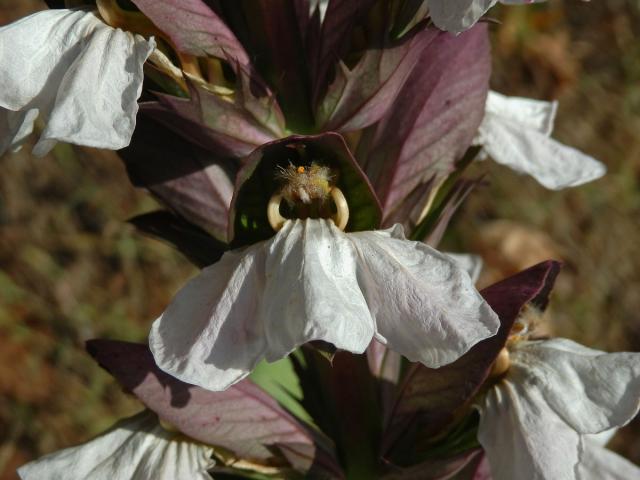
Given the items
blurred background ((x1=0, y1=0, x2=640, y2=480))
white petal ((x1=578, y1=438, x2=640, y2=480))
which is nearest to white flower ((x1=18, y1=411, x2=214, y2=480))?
white petal ((x1=578, y1=438, x2=640, y2=480))

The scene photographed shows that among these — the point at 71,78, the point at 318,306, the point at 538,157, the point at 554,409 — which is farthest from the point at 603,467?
the point at 71,78

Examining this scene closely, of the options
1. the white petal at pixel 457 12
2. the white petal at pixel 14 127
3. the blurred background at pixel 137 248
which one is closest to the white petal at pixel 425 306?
the white petal at pixel 457 12

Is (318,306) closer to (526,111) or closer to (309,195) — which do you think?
(309,195)

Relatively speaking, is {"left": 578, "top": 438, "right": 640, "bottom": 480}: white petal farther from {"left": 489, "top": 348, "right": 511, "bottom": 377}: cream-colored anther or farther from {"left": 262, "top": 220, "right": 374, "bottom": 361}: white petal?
{"left": 262, "top": 220, "right": 374, "bottom": 361}: white petal

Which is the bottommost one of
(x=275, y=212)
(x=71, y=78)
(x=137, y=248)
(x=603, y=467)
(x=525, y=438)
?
(x=137, y=248)

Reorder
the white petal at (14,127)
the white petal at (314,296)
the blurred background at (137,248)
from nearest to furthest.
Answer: the white petal at (314,296) < the white petal at (14,127) < the blurred background at (137,248)

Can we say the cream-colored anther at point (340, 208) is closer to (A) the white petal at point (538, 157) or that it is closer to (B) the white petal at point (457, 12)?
(B) the white petal at point (457, 12)
